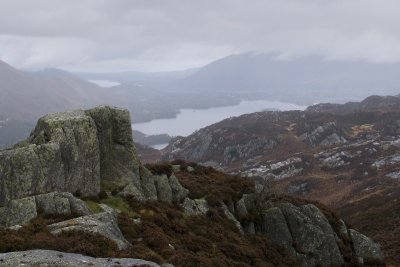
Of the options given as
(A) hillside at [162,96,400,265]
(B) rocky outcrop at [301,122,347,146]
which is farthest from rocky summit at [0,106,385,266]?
(B) rocky outcrop at [301,122,347,146]

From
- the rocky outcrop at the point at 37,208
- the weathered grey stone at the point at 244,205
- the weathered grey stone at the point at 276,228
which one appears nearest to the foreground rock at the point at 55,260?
the rocky outcrop at the point at 37,208

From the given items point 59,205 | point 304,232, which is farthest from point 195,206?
point 59,205

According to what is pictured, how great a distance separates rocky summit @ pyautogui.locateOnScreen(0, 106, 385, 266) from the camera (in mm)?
19953

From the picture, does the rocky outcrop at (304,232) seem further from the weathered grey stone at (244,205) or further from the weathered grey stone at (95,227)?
the weathered grey stone at (95,227)

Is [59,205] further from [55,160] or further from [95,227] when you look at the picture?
[55,160]

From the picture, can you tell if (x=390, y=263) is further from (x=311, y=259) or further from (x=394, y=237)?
(x=311, y=259)

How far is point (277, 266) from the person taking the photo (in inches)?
1191

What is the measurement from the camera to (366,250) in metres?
37.9

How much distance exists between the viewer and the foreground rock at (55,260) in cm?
1634

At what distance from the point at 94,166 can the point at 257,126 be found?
161 metres

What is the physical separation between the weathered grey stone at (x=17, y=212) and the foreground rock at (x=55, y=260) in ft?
21.8

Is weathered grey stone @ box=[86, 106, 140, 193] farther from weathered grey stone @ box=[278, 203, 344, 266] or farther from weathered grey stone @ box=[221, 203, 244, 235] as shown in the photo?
weathered grey stone @ box=[278, 203, 344, 266]

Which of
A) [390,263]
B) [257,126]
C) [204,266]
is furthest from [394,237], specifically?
[257,126]

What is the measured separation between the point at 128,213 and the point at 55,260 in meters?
11.9
